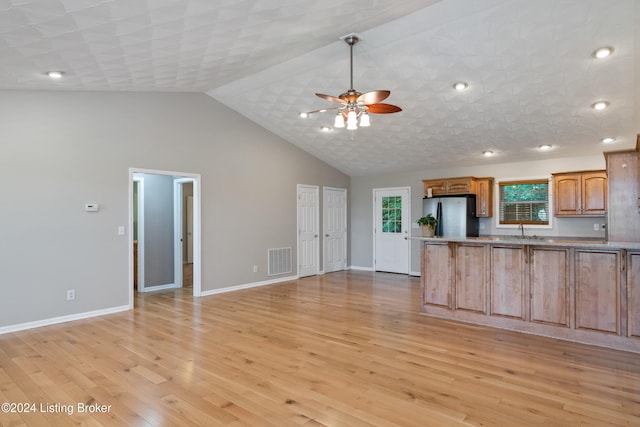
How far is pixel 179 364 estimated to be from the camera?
3.39 meters

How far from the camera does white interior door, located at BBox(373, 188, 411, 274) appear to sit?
345 inches

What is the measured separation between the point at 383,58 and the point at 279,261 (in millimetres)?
4588

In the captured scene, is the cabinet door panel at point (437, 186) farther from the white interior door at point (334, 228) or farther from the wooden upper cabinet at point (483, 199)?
Answer: the white interior door at point (334, 228)

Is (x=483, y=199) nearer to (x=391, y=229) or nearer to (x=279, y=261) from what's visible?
(x=391, y=229)

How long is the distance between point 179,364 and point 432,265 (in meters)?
3.39

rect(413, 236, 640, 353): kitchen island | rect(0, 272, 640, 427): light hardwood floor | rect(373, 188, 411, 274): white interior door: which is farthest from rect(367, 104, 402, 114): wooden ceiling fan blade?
rect(373, 188, 411, 274): white interior door

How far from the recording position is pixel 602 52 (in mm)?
3922

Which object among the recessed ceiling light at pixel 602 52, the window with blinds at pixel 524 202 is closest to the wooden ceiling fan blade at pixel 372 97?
the recessed ceiling light at pixel 602 52

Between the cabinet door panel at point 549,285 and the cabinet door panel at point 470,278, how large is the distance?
55 cm

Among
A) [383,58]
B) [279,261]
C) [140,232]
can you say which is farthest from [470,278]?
[140,232]

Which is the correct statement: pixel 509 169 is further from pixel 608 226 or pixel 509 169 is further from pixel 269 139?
pixel 269 139

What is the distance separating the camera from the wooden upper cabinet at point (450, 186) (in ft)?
24.4

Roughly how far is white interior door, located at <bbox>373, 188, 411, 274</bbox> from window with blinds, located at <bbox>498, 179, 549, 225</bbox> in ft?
6.68

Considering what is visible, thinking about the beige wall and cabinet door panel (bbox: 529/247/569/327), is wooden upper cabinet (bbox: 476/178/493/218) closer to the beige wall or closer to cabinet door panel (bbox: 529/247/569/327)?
cabinet door panel (bbox: 529/247/569/327)
